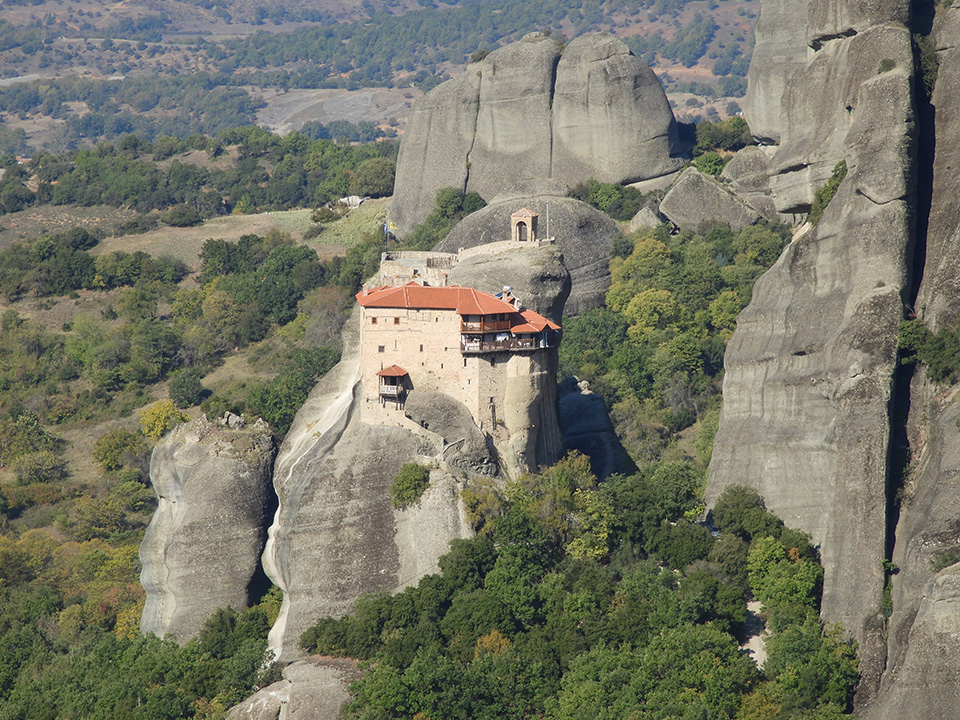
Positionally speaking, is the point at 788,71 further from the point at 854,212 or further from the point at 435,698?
the point at 435,698

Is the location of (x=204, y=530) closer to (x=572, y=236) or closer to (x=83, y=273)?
(x=572, y=236)

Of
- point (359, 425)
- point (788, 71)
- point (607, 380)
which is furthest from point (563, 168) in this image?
point (359, 425)

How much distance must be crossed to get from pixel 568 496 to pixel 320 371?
2849cm

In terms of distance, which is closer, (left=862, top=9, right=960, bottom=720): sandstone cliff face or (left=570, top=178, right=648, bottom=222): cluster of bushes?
(left=862, top=9, right=960, bottom=720): sandstone cliff face

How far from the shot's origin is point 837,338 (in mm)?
56938

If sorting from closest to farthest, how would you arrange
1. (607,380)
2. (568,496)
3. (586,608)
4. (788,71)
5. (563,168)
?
(586,608)
(568,496)
(607,380)
(788,71)
(563,168)

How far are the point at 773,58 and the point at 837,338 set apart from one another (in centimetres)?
5058

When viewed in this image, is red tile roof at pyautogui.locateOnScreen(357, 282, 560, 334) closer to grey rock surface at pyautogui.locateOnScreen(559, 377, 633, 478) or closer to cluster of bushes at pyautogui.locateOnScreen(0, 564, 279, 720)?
grey rock surface at pyautogui.locateOnScreen(559, 377, 633, 478)

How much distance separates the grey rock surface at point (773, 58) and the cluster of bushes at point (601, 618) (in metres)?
45.0

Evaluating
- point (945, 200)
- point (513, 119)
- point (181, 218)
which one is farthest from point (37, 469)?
point (945, 200)

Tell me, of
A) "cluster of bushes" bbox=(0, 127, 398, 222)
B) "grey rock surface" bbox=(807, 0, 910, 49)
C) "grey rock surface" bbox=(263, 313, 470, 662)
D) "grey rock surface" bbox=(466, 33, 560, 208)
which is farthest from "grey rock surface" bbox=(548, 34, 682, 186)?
"grey rock surface" bbox=(263, 313, 470, 662)

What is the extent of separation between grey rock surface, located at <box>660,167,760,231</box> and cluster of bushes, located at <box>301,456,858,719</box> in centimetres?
3940

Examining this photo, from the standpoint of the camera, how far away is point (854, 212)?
59.2 metres

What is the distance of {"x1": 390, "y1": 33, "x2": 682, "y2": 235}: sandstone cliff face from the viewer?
10881cm
